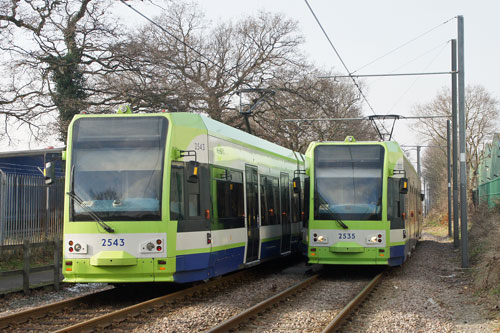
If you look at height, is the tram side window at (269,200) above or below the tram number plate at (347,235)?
above

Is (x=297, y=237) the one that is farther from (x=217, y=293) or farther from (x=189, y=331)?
(x=189, y=331)

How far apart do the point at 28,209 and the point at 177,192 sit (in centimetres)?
790

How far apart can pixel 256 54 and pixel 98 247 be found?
25.6 m

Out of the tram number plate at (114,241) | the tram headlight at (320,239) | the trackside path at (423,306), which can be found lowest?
the trackside path at (423,306)

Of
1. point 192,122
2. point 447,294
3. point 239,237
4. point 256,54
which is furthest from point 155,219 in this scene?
point 256,54

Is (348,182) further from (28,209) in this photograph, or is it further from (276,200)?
(28,209)

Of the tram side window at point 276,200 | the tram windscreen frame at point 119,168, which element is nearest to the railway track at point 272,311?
the tram windscreen frame at point 119,168

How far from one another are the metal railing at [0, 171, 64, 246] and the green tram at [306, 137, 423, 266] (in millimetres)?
7287

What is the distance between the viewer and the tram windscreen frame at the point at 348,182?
15.4 metres

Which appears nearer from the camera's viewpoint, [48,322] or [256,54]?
[48,322]

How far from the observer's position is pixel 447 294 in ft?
42.9

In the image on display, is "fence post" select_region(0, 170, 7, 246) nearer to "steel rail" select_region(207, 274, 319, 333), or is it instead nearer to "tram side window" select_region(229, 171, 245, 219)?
"tram side window" select_region(229, 171, 245, 219)

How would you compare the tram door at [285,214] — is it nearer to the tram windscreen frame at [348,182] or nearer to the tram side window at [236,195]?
the tram windscreen frame at [348,182]

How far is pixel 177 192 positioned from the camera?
11297 mm
